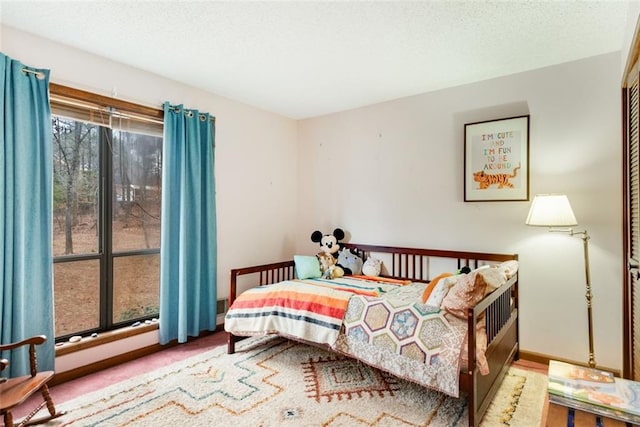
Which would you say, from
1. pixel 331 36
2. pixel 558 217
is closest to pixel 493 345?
pixel 558 217

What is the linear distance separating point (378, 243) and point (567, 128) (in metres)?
1.90

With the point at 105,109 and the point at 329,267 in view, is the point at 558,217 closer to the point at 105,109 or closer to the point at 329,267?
the point at 329,267

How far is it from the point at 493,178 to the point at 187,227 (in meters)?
2.71

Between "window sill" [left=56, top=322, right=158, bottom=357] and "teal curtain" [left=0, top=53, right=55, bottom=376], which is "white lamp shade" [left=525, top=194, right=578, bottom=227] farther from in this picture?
"teal curtain" [left=0, top=53, right=55, bottom=376]

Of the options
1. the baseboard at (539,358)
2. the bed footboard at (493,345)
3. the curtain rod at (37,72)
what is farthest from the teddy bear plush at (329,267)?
the curtain rod at (37,72)

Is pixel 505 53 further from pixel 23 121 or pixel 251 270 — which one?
pixel 23 121

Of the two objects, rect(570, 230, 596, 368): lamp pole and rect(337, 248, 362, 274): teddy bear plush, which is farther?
rect(337, 248, 362, 274): teddy bear plush

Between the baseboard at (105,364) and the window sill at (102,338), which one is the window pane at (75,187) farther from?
the baseboard at (105,364)

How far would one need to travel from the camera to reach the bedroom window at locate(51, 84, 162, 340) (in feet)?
8.31

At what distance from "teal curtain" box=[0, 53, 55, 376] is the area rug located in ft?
1.86

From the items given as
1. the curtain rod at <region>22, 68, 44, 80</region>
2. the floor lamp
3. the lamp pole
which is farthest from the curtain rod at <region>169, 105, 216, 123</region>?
the lamp pole

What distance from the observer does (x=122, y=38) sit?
232cm

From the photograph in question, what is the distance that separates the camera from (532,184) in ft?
9.07

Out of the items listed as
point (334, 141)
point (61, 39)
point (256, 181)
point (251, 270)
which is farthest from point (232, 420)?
point (334, 141)
